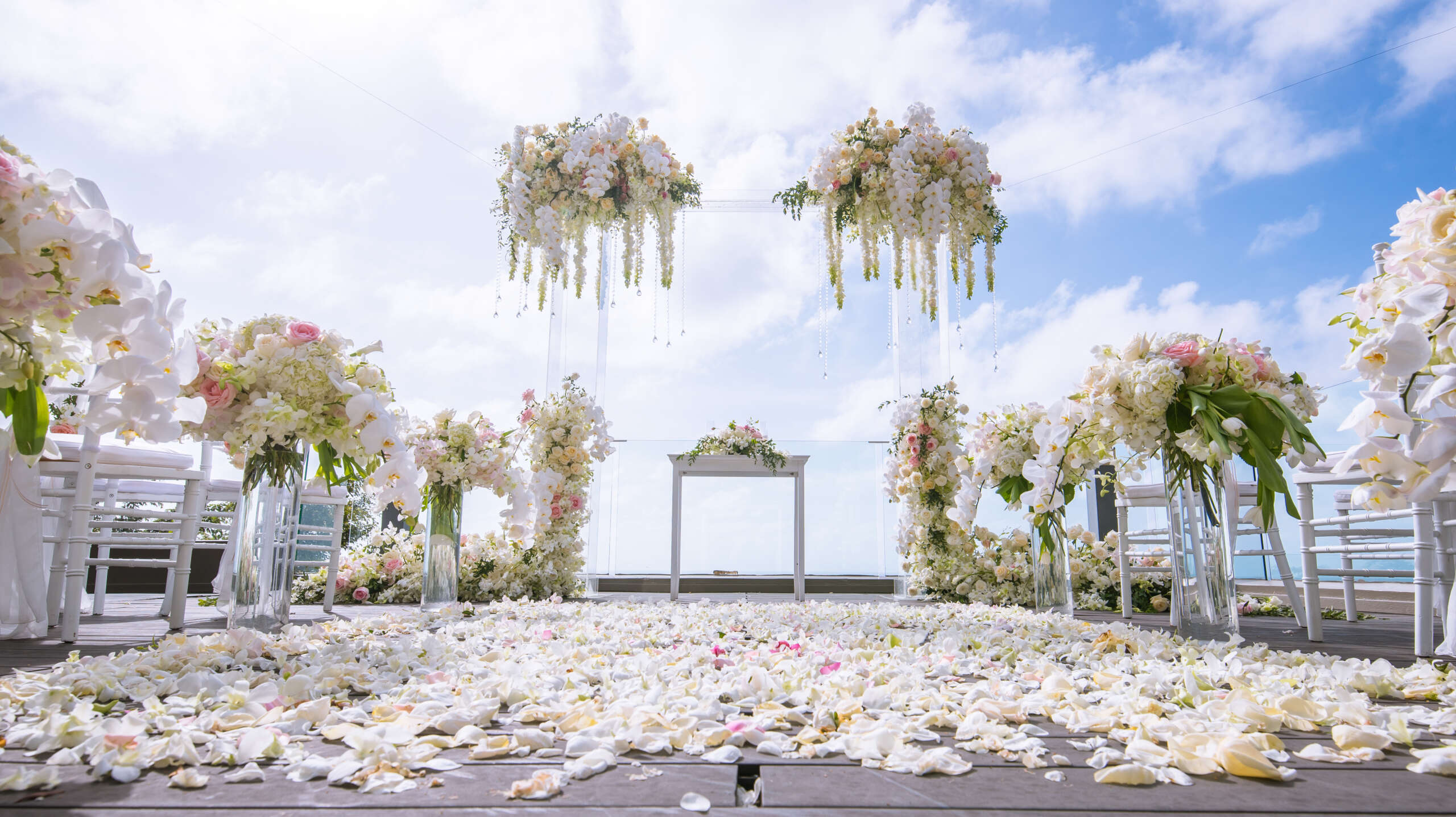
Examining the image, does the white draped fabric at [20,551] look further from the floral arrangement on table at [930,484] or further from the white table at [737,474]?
the floral arrangement on table at [930,484]

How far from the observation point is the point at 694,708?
1.27 m

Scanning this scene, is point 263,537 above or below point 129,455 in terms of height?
below

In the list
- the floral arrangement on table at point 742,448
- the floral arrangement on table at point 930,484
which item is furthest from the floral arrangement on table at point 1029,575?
the floral arrangement on table at point 742,448

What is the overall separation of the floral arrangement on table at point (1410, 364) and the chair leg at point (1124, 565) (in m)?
2.73

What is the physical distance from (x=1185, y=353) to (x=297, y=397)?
2.46m

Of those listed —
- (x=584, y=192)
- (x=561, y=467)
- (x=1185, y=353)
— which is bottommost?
(x=561, y=467)

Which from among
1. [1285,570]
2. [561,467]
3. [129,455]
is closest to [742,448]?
[561,467]

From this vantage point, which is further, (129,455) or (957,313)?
(957,313)

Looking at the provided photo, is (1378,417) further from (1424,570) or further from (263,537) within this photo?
(263,537)

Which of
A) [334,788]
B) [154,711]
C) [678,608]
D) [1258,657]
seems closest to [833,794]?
[334,788]

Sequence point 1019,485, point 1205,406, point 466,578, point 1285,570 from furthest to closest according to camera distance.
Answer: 1. point 466,578
2. point 1019,485
3. point 1285,570
4. point 1205,406

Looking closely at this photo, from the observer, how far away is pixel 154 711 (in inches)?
49.4

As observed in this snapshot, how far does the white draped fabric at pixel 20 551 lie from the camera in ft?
8.54

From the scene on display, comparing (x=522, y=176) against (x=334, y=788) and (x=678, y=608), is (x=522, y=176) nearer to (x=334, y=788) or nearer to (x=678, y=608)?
(x=678, y=608)
